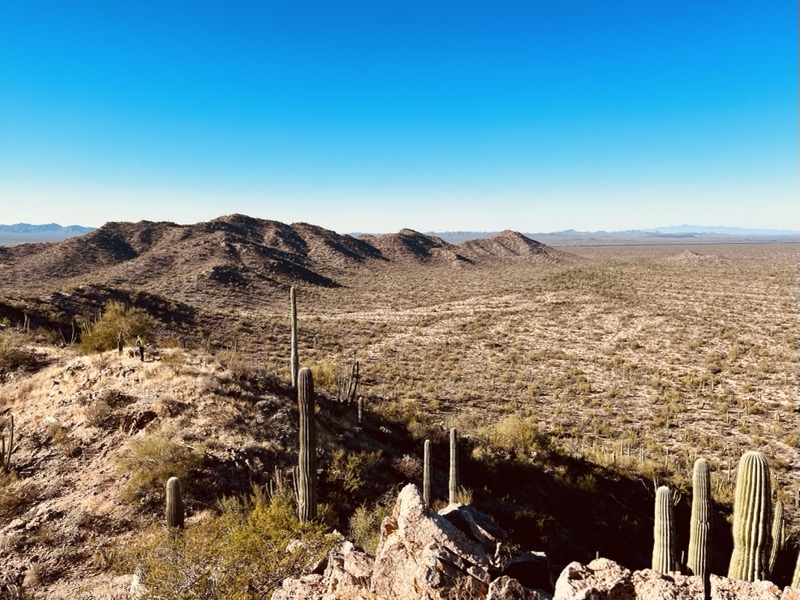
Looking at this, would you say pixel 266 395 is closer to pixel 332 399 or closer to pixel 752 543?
pixel 332 399

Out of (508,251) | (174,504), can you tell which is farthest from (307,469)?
(508,251)

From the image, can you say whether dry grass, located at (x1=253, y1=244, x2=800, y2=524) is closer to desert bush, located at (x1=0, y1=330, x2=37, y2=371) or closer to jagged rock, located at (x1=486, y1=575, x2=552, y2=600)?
desert bush, located at (x1=0, y1=330, x2=37, y2=371)

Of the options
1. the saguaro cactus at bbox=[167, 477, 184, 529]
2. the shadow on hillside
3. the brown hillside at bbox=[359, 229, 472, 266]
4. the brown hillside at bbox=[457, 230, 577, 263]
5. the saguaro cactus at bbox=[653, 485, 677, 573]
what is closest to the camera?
the saguaro cactus at bbox=[653, 485, 677, 573]

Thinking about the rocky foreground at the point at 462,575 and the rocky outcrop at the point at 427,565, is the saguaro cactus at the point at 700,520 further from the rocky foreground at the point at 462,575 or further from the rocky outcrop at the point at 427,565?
the rocky outcrop at the point at 427,565

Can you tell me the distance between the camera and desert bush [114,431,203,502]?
9.54m

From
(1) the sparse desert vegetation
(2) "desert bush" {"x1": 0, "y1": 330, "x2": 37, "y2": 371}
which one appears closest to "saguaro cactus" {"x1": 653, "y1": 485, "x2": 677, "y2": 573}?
(1) the sparse desert vegetation

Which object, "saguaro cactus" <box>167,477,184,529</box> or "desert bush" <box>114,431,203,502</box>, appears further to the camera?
"desert bush" <box>114,431,203,502</box>

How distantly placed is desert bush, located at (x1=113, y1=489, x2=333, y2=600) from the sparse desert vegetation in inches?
3.4

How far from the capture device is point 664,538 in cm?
732

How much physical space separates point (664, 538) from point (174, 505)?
28.0 ft

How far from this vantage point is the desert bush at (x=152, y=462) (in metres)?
9.54

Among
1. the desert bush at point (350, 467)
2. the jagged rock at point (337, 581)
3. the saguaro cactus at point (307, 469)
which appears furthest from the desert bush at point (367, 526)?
the jagged rock at point (337, 581)

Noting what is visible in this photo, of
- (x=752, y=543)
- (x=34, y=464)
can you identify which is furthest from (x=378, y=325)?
(x=752, y=543)

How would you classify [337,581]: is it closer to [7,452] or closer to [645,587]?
[645,587]
